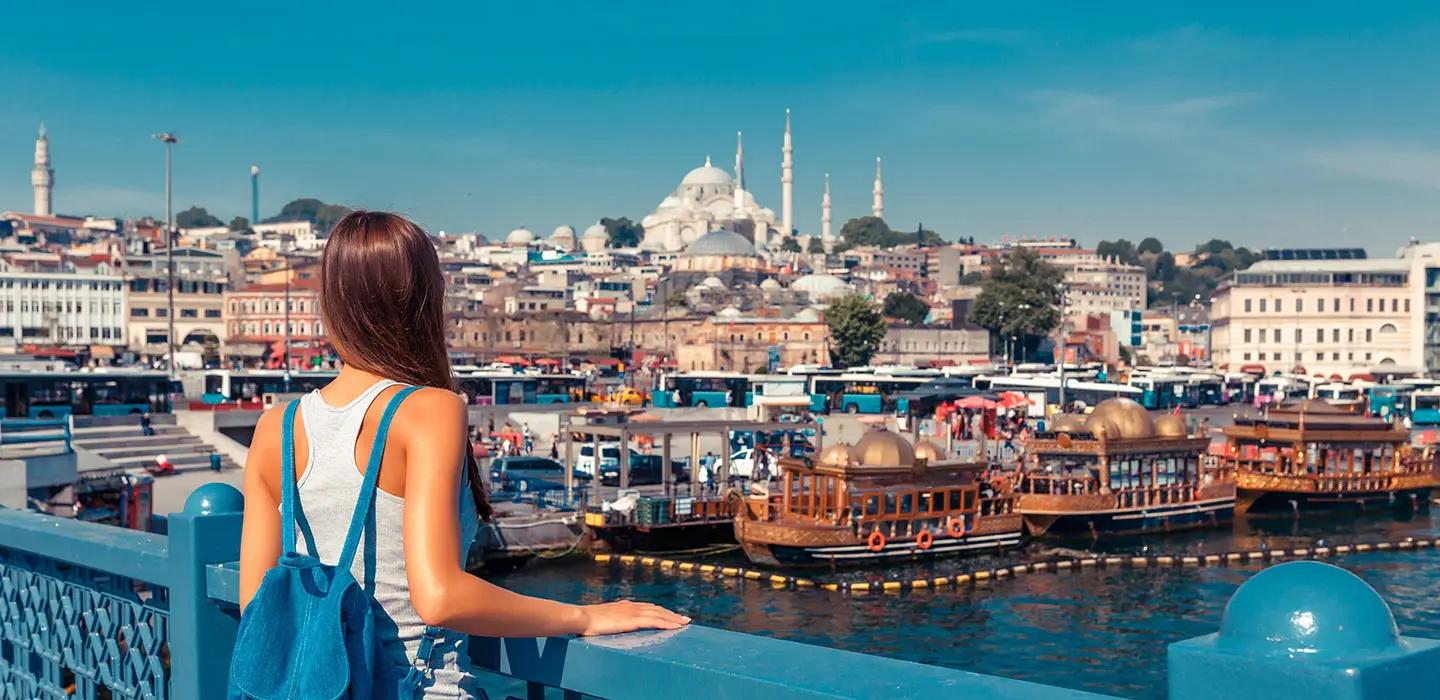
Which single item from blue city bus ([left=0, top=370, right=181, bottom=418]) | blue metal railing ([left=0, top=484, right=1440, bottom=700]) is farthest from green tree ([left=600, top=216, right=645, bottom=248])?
blue metal railing ([left=0, top=484, right=1440, bottom=700])

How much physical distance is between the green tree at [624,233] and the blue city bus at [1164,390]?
308 ft

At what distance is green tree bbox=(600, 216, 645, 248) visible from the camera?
5497 inches

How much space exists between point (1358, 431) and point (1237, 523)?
163 inches

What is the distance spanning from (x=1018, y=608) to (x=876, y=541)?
288 centimetres

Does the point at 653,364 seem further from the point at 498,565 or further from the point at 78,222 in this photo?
the point at 78,222

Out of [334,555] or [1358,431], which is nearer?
[334,555]

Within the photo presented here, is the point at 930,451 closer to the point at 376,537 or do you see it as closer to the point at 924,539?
the point at 924,539

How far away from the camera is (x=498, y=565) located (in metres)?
19.1

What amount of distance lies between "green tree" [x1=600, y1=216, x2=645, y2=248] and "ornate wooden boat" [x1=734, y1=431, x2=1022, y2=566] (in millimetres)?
118708

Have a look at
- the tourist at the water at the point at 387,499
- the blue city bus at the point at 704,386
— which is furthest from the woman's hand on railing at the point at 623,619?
the blue city bus at the point at 704,386

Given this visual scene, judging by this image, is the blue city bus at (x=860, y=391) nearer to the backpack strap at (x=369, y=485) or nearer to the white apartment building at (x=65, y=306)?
the white apartment building at (x=65, y=306)

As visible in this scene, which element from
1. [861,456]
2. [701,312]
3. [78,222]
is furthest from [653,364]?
[78,222]

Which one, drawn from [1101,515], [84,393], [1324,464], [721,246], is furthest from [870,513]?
[721,246]

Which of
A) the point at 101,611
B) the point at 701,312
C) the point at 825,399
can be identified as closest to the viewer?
the point at 101,611
